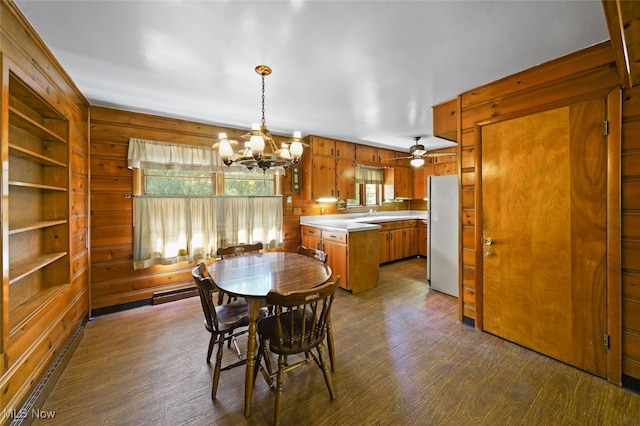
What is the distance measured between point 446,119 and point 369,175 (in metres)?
2.70

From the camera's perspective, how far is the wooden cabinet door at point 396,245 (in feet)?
16.5

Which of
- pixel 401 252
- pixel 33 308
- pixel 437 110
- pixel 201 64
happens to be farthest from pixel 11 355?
pixel 401 252

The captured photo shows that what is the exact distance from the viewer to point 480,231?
252 cm

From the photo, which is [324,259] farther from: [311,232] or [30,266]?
[30,266]

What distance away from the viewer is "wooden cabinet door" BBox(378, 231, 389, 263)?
4.88 m

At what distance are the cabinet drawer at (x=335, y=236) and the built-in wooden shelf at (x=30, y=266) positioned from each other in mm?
2882

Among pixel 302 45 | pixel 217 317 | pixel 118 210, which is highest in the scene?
pixel 302 45

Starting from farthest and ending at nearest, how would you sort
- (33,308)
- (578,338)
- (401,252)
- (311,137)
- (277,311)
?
(401,252) → (311,137) → (578,338) → (33,308) → (277,311)

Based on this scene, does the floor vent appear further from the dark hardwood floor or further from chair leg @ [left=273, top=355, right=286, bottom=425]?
chair leg @ [left=273, top=355, right=286, bottom=425]

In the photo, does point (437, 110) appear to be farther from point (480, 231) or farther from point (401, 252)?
point (401, 252)

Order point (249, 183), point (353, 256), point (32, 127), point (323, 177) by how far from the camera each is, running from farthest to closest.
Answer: point (323, 177)
point (249, 183)
point (353, 256)
point (32, 127)

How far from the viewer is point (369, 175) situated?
18.3ft

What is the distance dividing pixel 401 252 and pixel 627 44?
4.32m

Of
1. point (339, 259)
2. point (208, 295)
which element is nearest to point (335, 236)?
point (339, 259)
